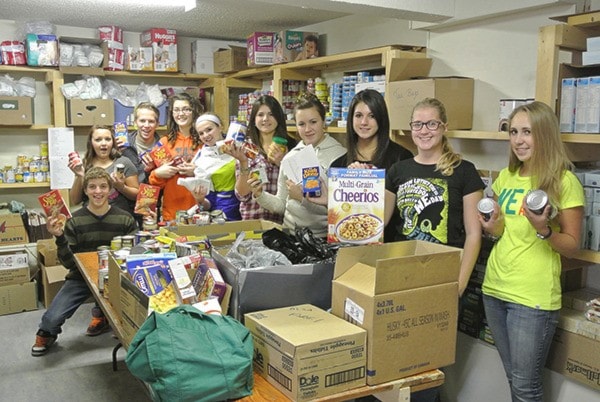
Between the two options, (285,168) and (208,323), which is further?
(285,168)

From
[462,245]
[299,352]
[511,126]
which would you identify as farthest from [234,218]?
[299,352]

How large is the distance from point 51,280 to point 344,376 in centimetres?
344

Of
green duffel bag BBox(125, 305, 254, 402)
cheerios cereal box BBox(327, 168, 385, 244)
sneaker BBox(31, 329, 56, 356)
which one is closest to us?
green duffel bag BBox(125, 305, 254, 402)

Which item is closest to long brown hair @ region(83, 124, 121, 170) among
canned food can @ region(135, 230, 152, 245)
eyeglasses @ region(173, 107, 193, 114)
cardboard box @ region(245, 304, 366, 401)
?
eyeglasses @ region(173, 107, 193, 114)

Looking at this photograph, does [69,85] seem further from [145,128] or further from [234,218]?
[234,218]

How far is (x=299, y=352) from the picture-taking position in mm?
1413

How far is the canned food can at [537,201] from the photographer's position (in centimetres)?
186

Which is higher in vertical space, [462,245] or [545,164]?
[545,164]

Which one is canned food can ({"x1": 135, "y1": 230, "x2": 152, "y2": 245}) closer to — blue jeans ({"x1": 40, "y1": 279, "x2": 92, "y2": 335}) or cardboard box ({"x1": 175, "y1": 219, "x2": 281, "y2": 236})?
cardboard box ({"x1": 175, "y1": 219, "x2": 281, "y2": 236})

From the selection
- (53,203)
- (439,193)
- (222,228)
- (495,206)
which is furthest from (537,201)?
(53,203)

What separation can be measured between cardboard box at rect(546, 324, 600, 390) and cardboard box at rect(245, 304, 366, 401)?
1.16 meters

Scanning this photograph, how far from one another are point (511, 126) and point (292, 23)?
2.87 m

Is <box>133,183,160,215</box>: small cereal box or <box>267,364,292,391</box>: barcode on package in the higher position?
<box>133,183,160,215</box>: small cereal box

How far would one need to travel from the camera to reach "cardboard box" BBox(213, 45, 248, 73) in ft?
16.3
